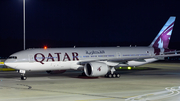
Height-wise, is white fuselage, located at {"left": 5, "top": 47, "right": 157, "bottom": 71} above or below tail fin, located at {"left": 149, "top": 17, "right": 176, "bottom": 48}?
below

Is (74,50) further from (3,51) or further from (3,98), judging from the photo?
(3,51)

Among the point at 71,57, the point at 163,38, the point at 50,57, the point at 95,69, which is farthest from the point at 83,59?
the point at 163,38

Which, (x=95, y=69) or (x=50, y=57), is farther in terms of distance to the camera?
(x=50, y=57)

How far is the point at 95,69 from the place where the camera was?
3284 centimetres

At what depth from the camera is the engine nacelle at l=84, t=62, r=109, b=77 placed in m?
32.8

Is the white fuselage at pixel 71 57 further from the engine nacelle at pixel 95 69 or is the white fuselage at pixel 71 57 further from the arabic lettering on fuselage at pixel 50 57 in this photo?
the engine nacelle at pixel 95 69

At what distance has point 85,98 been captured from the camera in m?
19.1

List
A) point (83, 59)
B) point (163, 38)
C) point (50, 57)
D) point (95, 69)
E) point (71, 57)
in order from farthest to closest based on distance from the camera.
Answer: point (163, 38) < point (83, 59) < point (71, 57) < point (50, 57) < point (95, 69)

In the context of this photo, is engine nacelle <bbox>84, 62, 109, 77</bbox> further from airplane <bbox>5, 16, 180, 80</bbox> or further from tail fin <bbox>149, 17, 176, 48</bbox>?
tail fin <bbox>149, 17, 176, 48</bbox>

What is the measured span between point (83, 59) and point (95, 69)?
145 inches

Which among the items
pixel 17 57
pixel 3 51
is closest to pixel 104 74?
pixel 17 57

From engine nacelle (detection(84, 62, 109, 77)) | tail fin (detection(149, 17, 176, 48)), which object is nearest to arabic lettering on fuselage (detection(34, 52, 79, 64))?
engine nacelle (detection(84, 62, 109, 77))

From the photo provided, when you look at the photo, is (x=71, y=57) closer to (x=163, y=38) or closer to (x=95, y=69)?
(x=95, y=69)

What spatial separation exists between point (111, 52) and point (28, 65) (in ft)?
36.9
